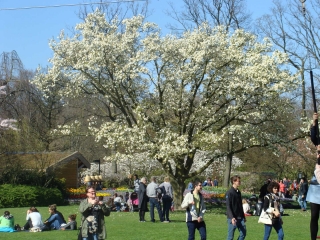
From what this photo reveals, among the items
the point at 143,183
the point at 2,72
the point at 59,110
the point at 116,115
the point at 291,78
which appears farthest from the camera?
the point at 59,110

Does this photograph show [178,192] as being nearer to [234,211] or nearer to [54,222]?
[54,222]

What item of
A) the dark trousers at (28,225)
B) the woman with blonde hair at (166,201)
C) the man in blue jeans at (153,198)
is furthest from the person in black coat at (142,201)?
the dark trousers at (28,225)

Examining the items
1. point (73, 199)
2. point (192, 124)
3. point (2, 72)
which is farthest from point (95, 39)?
point (2, 72)

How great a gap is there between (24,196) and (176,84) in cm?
1125

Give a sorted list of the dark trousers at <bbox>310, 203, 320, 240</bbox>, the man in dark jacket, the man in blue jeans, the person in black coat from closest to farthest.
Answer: the dark trousers at <bbox>310, 203, 320, 240</bbox> < the man in blue jeans < the person in black coat < the man in dark jacket

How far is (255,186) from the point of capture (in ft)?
165

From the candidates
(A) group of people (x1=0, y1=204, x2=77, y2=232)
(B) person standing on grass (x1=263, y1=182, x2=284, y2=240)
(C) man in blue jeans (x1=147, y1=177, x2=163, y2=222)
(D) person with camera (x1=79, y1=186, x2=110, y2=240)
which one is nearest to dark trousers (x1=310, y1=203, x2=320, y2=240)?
(B) person standing on grass (x1=263, y1=182, x2=284, y2=240)

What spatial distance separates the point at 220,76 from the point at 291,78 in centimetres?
336

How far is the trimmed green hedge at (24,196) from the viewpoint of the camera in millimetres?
33531

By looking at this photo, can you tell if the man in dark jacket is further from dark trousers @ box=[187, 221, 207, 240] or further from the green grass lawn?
dark trousers @ box=[187, 221, 207, 240]

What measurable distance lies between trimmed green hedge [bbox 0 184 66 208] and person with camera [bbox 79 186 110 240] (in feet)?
78.1

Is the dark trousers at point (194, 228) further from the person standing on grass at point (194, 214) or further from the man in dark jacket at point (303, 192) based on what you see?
the man in dark jacket at point (303, 192)

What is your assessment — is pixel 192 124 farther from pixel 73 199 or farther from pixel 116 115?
pixel 73 199

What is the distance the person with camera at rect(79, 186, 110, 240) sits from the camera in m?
10.6
